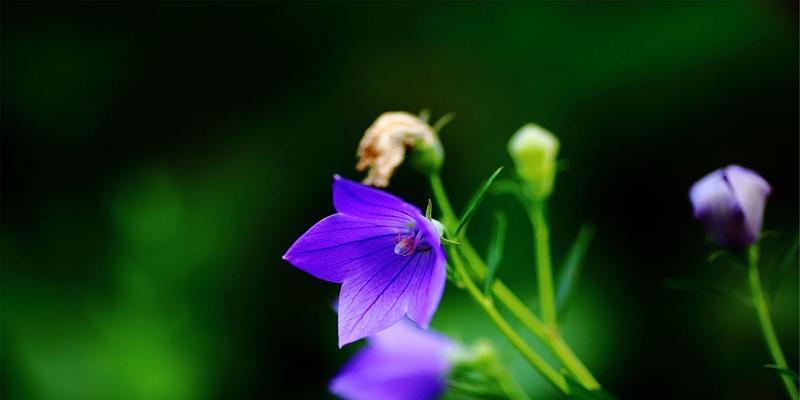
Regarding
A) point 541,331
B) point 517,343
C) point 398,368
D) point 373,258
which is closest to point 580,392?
point 517,343

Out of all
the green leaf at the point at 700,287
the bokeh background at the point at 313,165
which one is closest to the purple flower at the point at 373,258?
the green leaf at the point at 700,287

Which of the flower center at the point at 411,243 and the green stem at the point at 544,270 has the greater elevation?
the flower center at the point at 411,243

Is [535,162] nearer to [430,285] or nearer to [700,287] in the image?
[700,287]

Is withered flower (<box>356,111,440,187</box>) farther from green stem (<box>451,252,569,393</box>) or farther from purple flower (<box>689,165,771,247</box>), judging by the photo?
purple flower (<box>689,165,771,247</box>)

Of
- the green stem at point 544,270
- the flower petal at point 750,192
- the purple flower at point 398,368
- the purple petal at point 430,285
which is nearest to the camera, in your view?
the purple petal at point 430,285

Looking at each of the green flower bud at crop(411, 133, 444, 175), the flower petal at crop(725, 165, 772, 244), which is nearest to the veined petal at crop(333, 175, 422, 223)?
the green flower bud at crop(411, 133, 444, 175)

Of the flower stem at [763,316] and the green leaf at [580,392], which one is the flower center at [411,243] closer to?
the green leaf at [580,392]
